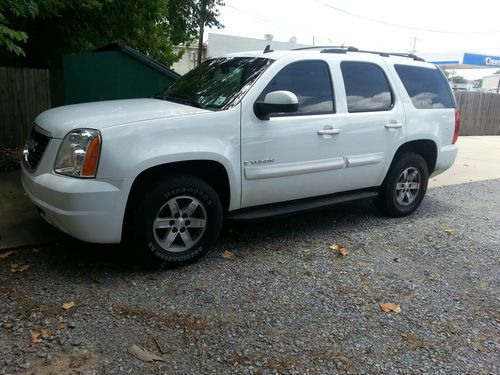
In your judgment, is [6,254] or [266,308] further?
[6,254]

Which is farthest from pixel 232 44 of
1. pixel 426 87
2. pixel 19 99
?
pixel 426 87

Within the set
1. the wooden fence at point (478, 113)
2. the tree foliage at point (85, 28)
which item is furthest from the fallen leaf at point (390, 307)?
the wooden fence at point (478, 113)

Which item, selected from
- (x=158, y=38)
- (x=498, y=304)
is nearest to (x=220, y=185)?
(x=498, y=304)

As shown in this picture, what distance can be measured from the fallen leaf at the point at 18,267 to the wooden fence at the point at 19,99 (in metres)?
5.93

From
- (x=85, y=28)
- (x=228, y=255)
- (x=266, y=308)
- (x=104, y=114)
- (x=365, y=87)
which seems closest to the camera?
(x=266, y=308)

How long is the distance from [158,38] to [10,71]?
389cm

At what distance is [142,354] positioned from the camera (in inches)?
111

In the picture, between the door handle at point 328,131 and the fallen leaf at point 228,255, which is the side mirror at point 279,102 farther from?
the fallen leaf at point 228,255

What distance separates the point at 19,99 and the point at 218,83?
6.42m

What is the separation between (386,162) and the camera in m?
5.30

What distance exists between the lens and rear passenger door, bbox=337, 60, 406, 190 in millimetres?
4855

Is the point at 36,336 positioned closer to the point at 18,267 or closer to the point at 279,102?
the point at 18,267

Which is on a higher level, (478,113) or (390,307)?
(478,113)

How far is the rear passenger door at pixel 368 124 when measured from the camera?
4.86 m
